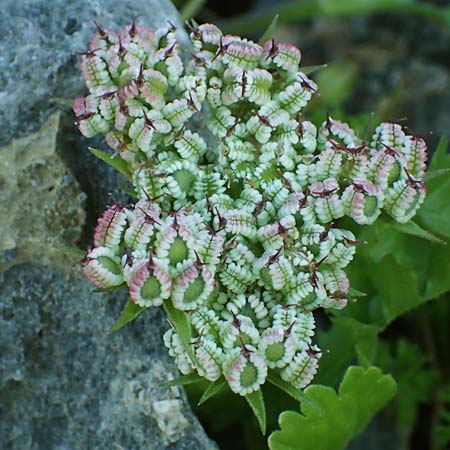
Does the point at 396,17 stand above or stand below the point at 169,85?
below

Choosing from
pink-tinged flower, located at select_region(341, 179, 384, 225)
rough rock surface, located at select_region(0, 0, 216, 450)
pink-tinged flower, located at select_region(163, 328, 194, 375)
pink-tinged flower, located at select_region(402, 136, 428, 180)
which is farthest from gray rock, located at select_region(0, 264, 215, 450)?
pink-tinged flower, located at select_region(402, 136, 428, 180)

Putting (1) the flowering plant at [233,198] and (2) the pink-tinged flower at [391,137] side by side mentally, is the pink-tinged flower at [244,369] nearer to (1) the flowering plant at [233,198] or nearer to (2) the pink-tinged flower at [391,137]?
(1) the flowering plant at [233,198]

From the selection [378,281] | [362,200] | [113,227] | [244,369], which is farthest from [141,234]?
[378,281]

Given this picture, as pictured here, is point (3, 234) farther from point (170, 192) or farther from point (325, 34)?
point (325, 34)

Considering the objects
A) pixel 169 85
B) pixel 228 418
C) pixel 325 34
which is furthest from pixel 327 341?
pixel 325 34

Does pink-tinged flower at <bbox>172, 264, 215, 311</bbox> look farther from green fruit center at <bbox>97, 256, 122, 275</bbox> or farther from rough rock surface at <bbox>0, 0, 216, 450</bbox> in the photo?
rough rock surface at <bbox>0, 0, 216, 450</bbox>

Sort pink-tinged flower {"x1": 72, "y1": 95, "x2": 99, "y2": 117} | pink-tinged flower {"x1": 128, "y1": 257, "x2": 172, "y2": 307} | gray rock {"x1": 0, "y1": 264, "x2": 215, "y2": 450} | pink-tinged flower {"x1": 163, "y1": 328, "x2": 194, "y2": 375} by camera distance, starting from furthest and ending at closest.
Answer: gray rock {"x1": 0, "y1": 264, "x2": 215, "y2": 450} → pink-tinged flower {"x1": 72, "y1": 95, "x2": 99, "y2": 117} → pink-tinged flower {"x1": 163, "y1": 328, "x2": 194, "y2": 375} → pink-tinged flower {"x1": 128, "y1": 257, "x2": 172, "y2": 307}

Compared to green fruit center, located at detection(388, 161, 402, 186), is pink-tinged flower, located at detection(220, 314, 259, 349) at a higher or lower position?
lower
